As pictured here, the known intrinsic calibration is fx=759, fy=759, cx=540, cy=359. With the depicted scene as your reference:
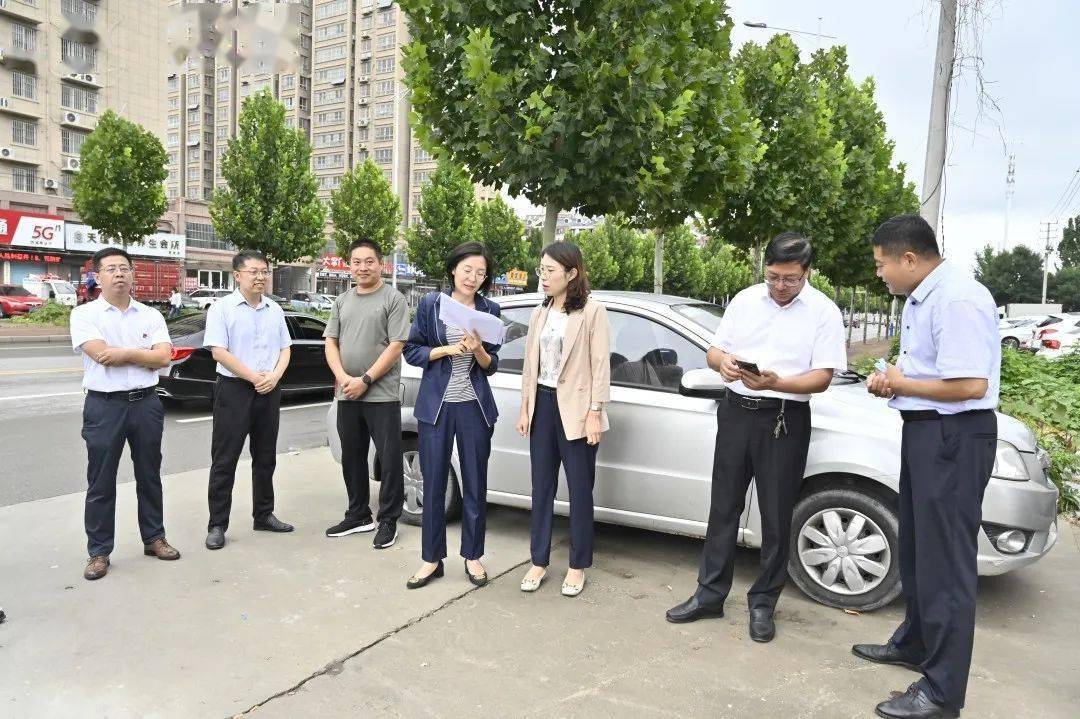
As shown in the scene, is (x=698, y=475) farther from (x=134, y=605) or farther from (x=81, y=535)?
(x=81, y=535)

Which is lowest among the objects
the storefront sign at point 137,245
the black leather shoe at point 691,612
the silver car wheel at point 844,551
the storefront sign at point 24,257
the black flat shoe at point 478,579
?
the black flat shoe at point 478,579

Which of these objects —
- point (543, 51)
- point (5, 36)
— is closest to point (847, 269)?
point (543, 51)

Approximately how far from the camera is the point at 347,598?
4.04m

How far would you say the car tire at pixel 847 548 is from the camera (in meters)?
3.89

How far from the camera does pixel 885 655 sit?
134 inches

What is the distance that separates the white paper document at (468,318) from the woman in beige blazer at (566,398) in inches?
9.1

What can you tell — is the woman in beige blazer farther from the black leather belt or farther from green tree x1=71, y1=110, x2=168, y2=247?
green tree x1=71, y1=110, x2=168, y2=247

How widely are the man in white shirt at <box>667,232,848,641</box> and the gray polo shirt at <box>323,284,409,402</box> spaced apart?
2.17 metres

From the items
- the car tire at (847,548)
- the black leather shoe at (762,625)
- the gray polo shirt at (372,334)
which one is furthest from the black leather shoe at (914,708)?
the gray polo shirt at (372,334)

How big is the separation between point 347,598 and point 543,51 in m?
5.22

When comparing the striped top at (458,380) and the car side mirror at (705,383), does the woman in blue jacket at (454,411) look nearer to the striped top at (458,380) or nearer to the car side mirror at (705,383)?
the striped top at (458,380)

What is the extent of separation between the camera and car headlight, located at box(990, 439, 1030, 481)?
149 inches

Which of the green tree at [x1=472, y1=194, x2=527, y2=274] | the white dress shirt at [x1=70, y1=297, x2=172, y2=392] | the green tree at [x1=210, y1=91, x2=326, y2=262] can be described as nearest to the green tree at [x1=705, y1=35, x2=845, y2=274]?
the white dress shirt at [x1=70, y1=297, x2=172, y2=392]

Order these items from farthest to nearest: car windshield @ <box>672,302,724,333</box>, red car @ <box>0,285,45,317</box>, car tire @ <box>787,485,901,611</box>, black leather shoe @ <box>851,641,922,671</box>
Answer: red car @ <box>0,285,45,317</box> < car windshield @ <box>672,302,724,333</box> < car tire @ <box>787,485,901,611</box> < black leather shoe @ <box>851,641,922,671</box>
